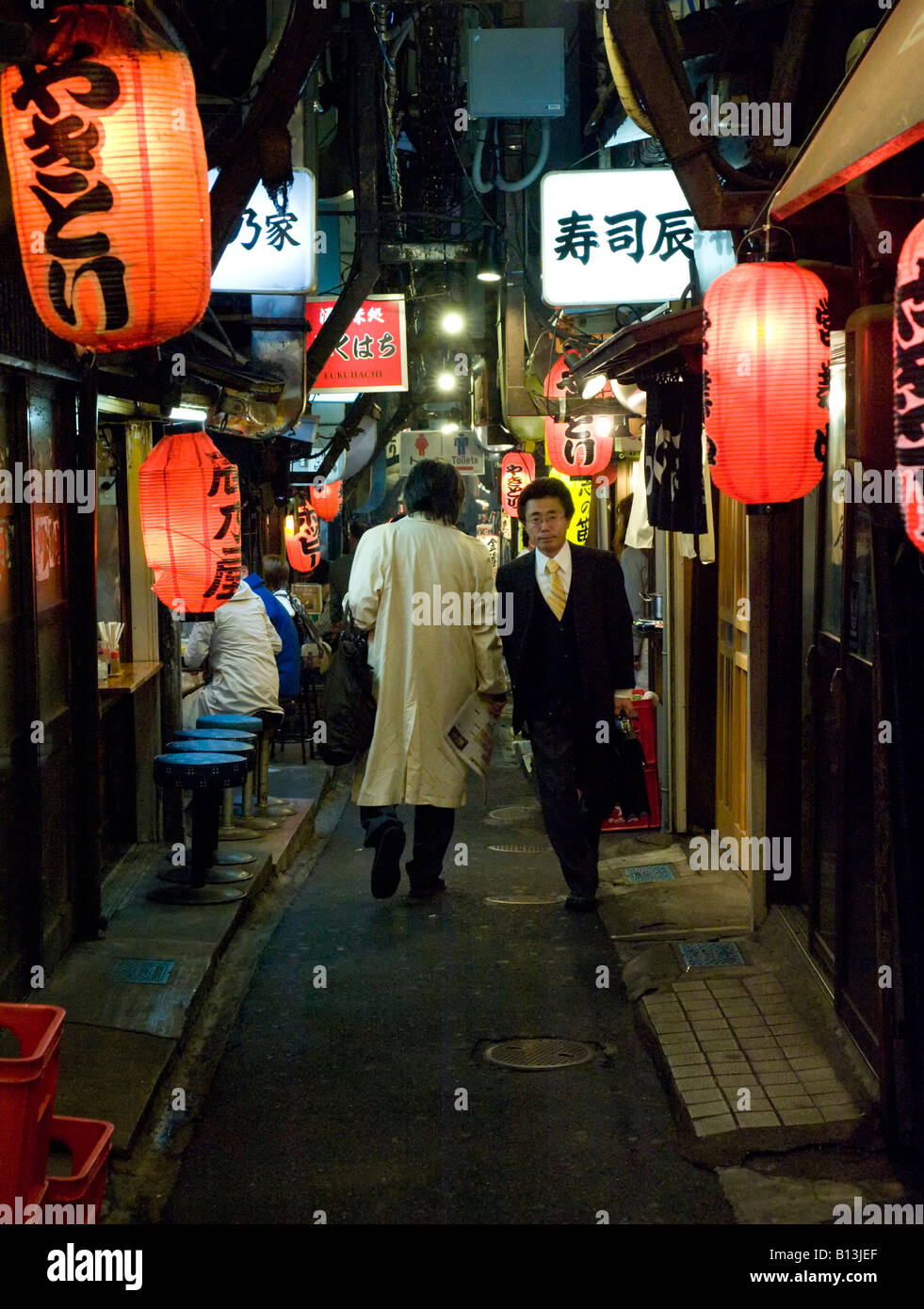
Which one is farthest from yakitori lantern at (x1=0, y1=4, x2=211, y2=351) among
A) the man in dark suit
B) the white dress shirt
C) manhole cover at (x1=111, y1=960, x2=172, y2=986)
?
the white dress shirt

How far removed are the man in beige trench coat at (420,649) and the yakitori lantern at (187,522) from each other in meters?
1.17

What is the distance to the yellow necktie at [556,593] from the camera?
33.0ft

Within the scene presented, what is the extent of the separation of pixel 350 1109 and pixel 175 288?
422cm

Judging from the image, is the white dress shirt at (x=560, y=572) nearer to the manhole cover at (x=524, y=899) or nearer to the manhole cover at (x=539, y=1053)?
the manhole cover at (x=524, y=899)

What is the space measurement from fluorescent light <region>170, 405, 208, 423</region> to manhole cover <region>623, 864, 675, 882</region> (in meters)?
5.68

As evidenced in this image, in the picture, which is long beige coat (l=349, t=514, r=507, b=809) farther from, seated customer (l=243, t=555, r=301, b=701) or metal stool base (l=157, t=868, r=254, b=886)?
seated customer (l=243, t=555, r=301, b=701)

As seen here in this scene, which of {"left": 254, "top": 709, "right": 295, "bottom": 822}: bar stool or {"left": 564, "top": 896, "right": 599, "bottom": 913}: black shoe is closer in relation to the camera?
{"left": 564, "top": 896, "right": 599, "bottom": 913}: black shoe

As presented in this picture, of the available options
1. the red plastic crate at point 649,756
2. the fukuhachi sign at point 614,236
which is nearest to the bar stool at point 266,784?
the red plastic crate at point 649,756

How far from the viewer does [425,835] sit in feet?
35.1

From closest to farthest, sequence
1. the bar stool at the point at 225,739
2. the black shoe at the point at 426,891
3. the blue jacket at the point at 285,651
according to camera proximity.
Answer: the black shoe at the point at 426,891, the bar stool at the point at 225,739, the blue jacket at the point at 285,651

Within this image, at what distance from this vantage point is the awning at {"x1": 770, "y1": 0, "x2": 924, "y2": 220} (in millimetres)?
4305

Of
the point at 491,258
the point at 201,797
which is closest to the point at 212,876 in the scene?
the point at 201,797

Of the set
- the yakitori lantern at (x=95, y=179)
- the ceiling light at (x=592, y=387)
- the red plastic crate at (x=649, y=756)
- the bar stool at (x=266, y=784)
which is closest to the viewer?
the yakitori lantern at (x=95, y=179)
